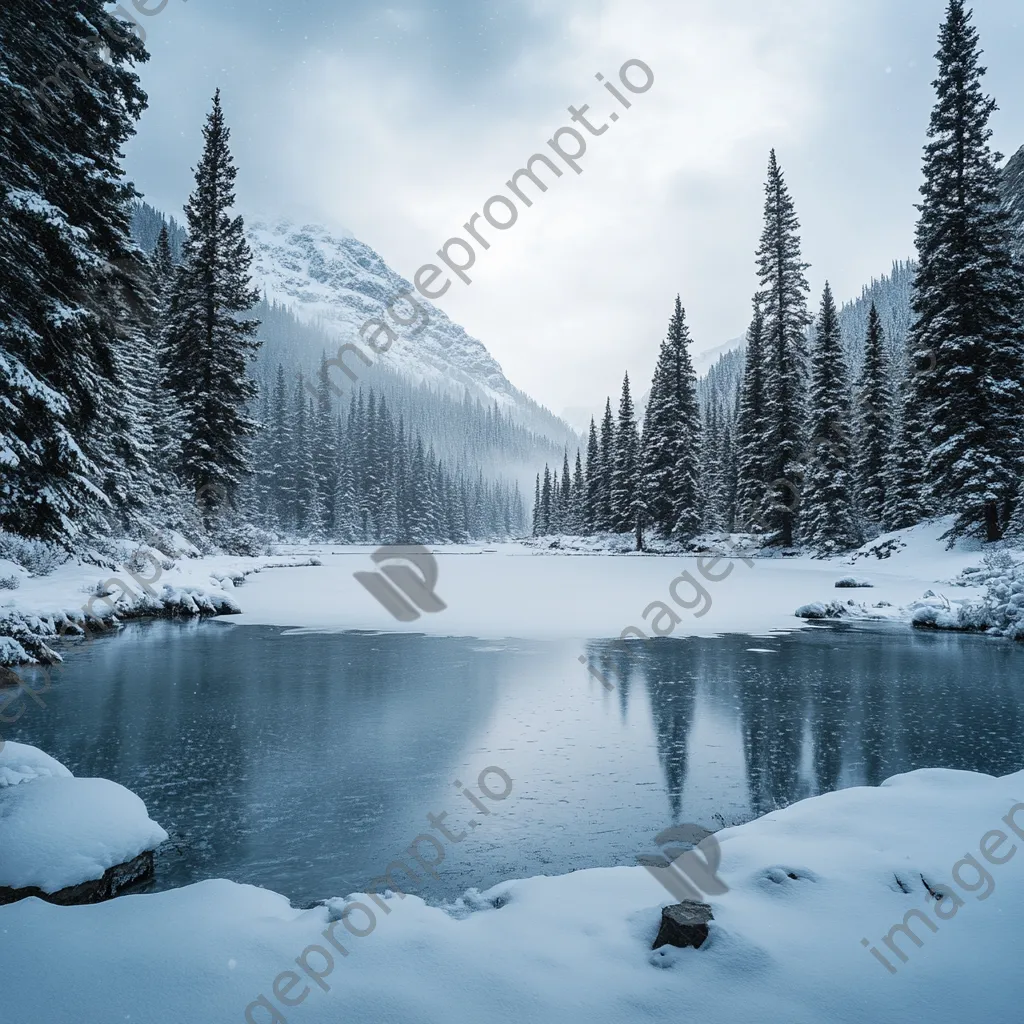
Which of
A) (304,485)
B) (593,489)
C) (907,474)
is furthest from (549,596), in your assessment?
(304,485)

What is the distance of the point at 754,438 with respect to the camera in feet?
144

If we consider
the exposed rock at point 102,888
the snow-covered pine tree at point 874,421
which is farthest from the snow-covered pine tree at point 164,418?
the snow-covered pine tree at point 874,421

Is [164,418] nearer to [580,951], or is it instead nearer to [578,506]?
[580,951]

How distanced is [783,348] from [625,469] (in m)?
23.3

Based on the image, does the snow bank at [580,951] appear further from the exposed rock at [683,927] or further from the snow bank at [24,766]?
the snow bank at [24,766]

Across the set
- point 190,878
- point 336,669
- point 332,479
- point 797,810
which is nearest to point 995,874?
point 797,810

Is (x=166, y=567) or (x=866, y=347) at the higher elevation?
(x=866, y=347)

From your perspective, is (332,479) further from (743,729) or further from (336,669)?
(743,729)

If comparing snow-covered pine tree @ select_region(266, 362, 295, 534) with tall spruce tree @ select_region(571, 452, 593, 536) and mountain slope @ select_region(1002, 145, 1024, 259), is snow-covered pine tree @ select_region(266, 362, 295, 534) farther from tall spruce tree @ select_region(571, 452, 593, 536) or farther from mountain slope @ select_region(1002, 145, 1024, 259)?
mountain slope @ select_region(1002, 145, 1024, 259)

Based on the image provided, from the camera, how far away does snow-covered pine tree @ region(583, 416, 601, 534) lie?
72750mm

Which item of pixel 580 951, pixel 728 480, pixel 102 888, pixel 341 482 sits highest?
pixel 341 482

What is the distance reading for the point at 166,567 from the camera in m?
21.3

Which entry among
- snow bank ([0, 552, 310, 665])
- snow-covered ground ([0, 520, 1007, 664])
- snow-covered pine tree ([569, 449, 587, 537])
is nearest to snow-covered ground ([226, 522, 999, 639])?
snow-covered ground ([0, 520, 1007, 664])

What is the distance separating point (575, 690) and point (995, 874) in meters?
6.90
